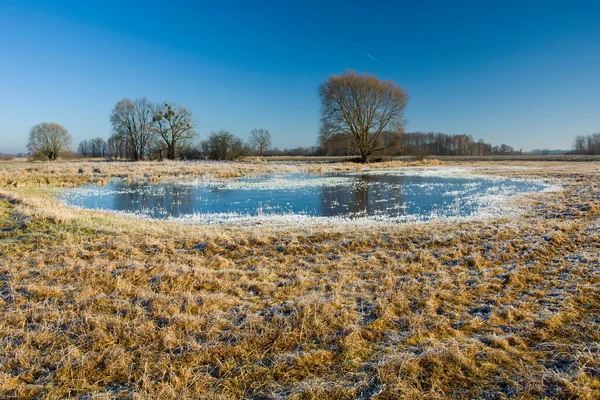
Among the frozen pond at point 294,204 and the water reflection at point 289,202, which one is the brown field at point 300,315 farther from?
the water reflection at point 289,202

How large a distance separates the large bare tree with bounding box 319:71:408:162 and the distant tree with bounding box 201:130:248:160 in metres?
17.3

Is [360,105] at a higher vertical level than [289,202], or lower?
higher

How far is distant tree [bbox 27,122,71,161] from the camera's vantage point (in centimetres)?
5372

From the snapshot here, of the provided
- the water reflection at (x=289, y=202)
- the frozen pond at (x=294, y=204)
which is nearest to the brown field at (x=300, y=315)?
the frozen pond at (x=294, y=204)

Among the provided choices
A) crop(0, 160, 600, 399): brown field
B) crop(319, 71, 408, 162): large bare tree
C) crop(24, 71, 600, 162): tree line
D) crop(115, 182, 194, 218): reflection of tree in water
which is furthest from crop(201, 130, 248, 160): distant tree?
crop(0, 160, 600, 399): brown field

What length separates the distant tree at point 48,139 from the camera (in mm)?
53719

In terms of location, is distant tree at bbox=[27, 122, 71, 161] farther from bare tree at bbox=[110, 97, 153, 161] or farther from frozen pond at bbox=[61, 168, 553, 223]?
frozen pond at bbox=[61, 168, 553, 223]

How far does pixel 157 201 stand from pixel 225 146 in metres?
40.9

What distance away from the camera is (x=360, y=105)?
45.1 m

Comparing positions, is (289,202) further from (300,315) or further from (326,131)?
(326,131)

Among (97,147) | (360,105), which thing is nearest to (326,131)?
(360,105)

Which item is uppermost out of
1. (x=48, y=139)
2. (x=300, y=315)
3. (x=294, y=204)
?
(x=48, y=139)

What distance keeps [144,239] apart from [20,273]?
7.71 ft

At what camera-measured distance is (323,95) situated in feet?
151
